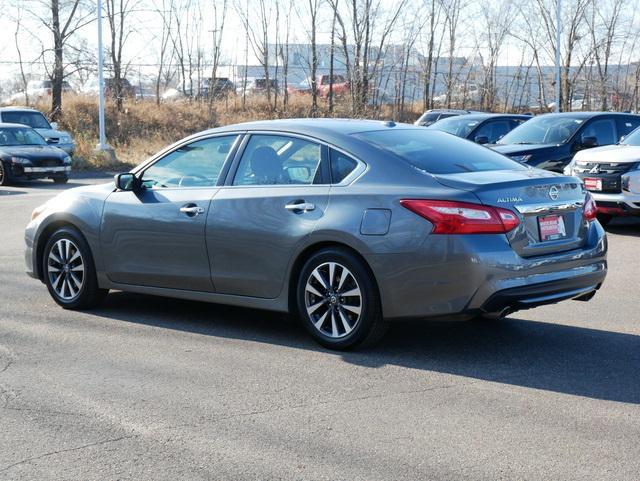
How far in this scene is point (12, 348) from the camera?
6.78 m

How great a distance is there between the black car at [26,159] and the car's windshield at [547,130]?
11013 mm

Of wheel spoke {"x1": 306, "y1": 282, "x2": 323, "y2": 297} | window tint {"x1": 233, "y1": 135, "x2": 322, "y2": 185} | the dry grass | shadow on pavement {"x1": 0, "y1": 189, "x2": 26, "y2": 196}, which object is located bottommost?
shadow on pavement {"x1": 0, "y1": 189, "x2": 26, "y2": 196}

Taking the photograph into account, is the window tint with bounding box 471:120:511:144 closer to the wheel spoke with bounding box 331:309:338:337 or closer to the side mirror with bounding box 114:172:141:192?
the side mirror with bounding box 114:172:141:192

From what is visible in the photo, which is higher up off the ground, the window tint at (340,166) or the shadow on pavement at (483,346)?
the window tint at (340,166)

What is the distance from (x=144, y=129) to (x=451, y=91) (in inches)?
559

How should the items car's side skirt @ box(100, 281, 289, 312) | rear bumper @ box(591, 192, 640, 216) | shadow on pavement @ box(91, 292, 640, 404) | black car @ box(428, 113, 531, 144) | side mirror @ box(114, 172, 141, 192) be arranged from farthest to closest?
1. black car @ box(428, 113, 531, 144)
2. rear bumper @ box(591, 192, 640, 216)
3. side mirror @ box(114, 172, 141, 192)
4. car's side skirt @ box(100, 281, 289, 312)
5. shadow on pavement @ box(91, 292, 640, 404)

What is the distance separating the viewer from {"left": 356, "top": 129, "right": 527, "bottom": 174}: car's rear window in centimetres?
658

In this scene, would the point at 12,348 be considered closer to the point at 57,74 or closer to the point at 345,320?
the point at 345,320

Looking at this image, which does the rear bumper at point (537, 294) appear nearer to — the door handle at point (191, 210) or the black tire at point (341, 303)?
the black tire at point (341, 303)

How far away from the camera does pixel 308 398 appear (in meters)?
5.54

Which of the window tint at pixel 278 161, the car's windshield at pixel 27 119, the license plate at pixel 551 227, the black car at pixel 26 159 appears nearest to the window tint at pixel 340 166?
the window tint at pixel 278 161

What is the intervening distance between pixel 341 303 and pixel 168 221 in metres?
1.64

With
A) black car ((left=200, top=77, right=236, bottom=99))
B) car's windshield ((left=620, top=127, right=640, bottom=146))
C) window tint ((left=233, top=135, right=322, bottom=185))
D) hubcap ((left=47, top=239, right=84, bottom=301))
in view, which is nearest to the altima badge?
window tint ((left=233, top=135, right=322, bottom=185))

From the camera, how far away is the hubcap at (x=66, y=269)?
314 inches
